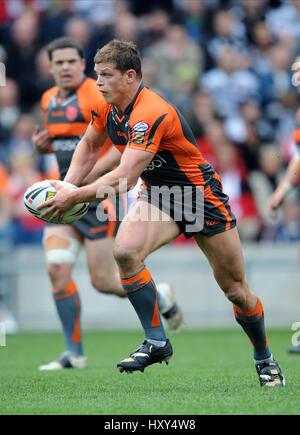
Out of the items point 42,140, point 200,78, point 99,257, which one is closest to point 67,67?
point 42,140

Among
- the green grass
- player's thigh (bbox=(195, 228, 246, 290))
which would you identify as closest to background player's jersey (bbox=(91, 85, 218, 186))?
player's thigh (bbox=(195, 228, 246, 290))

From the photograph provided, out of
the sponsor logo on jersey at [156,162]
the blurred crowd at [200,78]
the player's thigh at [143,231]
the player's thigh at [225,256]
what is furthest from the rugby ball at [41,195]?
the blurred crowd at [200,78]

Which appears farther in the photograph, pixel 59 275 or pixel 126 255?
pixel 59 275

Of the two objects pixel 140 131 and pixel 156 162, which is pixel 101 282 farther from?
pixel 140 131

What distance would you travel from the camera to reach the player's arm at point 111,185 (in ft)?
18.9

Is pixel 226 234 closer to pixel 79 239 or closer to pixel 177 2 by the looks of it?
pixel 79 239

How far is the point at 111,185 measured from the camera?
5773 mm

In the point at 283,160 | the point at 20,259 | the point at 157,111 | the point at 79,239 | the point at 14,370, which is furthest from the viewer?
the point at 283,160

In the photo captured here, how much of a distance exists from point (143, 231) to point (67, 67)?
102 inches

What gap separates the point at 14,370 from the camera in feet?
25.2

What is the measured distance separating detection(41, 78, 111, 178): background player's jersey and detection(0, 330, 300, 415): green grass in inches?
71.1

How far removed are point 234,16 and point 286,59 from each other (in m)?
1.41

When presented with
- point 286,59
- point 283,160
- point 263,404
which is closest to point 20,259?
point 283,160

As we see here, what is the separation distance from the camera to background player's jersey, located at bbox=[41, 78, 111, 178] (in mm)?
7973
